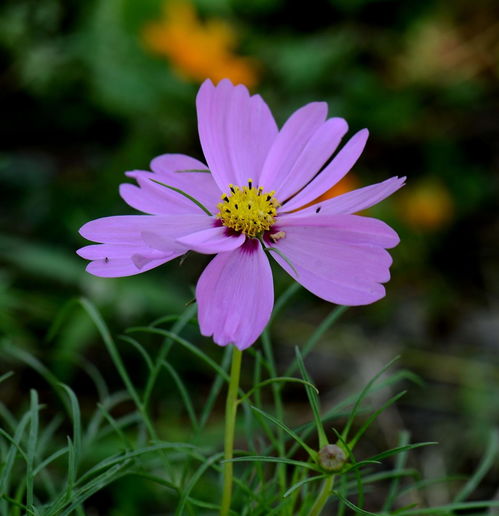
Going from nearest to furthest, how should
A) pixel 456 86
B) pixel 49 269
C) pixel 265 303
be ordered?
pixel 265 303, pixel 49 269, pixel 456 86

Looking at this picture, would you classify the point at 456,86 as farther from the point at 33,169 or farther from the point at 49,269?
the point at 49,269

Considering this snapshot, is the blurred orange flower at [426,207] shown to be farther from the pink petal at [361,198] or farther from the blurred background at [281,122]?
the pink petal at [361,198]

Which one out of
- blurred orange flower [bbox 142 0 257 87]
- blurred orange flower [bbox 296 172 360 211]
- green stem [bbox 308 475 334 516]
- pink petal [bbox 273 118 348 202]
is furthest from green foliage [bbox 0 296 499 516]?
blurred orange flower [bbox 142 0 257 87]

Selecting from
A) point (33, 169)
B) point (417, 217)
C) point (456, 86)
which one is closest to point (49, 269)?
point (33, 169)

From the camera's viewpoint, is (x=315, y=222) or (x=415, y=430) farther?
(x=415, y=430)

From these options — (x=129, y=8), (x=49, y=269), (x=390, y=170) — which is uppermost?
(x=129, y=8)

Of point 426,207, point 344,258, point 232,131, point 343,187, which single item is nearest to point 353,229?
point 344,258

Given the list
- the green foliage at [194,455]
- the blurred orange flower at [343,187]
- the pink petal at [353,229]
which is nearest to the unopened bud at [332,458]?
the green foliage at [194,455]
